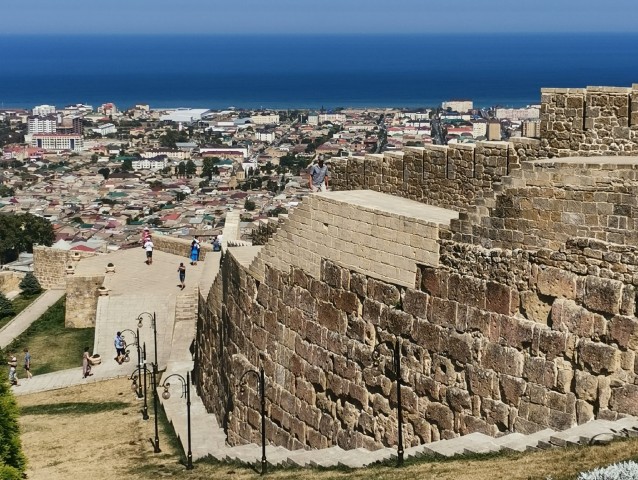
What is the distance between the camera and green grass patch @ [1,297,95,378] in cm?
2166

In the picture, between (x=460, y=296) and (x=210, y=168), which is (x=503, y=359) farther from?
(x=210, y=168)

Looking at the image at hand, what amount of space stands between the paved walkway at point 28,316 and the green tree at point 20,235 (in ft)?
60.9

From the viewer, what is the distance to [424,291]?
36.9ft

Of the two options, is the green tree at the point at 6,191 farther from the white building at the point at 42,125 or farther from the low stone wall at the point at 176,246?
the low stone wall at the point at 176,246

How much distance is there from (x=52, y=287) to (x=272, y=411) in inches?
710

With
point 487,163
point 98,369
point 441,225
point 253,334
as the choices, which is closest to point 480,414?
point 441,225

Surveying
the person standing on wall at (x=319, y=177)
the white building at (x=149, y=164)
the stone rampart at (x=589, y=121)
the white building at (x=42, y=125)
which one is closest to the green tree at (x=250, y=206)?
the white building at (x=149, y=164)

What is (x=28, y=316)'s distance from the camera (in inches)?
1049

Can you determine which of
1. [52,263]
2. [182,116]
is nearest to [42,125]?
[182,116]

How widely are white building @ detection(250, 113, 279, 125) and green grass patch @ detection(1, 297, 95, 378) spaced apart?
13114 cm

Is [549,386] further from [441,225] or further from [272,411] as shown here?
[272,411]

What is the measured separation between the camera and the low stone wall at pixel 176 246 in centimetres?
2810

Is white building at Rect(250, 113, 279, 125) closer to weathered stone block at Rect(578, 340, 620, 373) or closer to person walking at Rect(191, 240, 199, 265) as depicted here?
person walking at Rect(191, 240, 199, 265)

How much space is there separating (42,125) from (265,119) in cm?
3138
